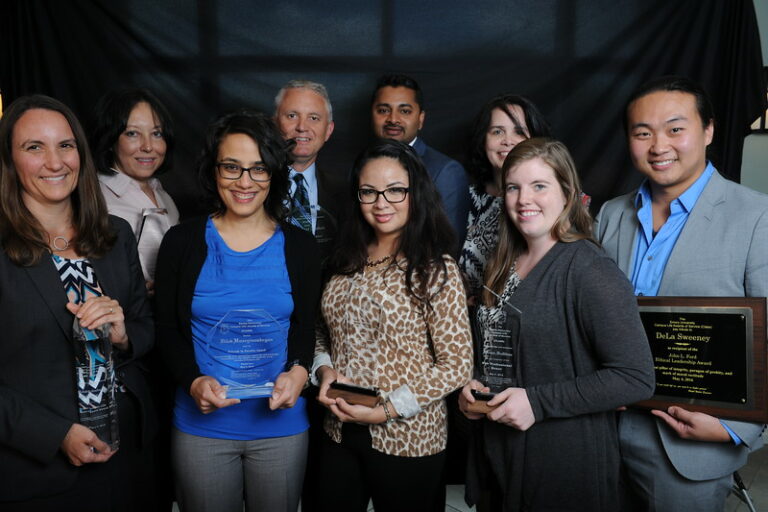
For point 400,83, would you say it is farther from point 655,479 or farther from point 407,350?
point 655,479

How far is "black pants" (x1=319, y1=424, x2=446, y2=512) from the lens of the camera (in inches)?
75.5

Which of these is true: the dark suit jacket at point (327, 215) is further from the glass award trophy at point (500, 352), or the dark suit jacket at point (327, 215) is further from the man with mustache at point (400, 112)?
the glass award trophy at point (500, 352)

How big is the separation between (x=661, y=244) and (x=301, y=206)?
1501 mm

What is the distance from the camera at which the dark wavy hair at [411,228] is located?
6.58ft

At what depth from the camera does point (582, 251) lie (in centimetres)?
174

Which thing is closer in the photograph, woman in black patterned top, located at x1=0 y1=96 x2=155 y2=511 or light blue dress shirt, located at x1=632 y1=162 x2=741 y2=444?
woman in black patterned top, located at x1=0 y1=96 x2=155 y2=511

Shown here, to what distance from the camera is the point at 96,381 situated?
1.75 meters

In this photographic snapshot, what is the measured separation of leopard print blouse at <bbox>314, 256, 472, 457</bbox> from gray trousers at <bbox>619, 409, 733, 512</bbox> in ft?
1.84

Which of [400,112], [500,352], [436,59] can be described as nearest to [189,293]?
Result: [500,352]

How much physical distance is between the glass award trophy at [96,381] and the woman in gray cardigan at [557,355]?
1035 millimetres

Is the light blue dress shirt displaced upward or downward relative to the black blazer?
upward

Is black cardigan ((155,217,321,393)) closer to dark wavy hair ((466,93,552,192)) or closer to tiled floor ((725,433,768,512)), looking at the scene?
dark wavy hair ((466,93,552,192))

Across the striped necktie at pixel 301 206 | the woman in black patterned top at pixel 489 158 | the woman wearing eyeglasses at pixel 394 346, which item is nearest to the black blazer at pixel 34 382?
the woman wearing eyeglasses at pixel 394 346

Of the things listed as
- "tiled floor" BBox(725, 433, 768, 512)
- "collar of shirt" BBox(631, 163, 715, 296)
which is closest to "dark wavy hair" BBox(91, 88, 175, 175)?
"collar of shirt" BBox(631, 163, 715, 296)
